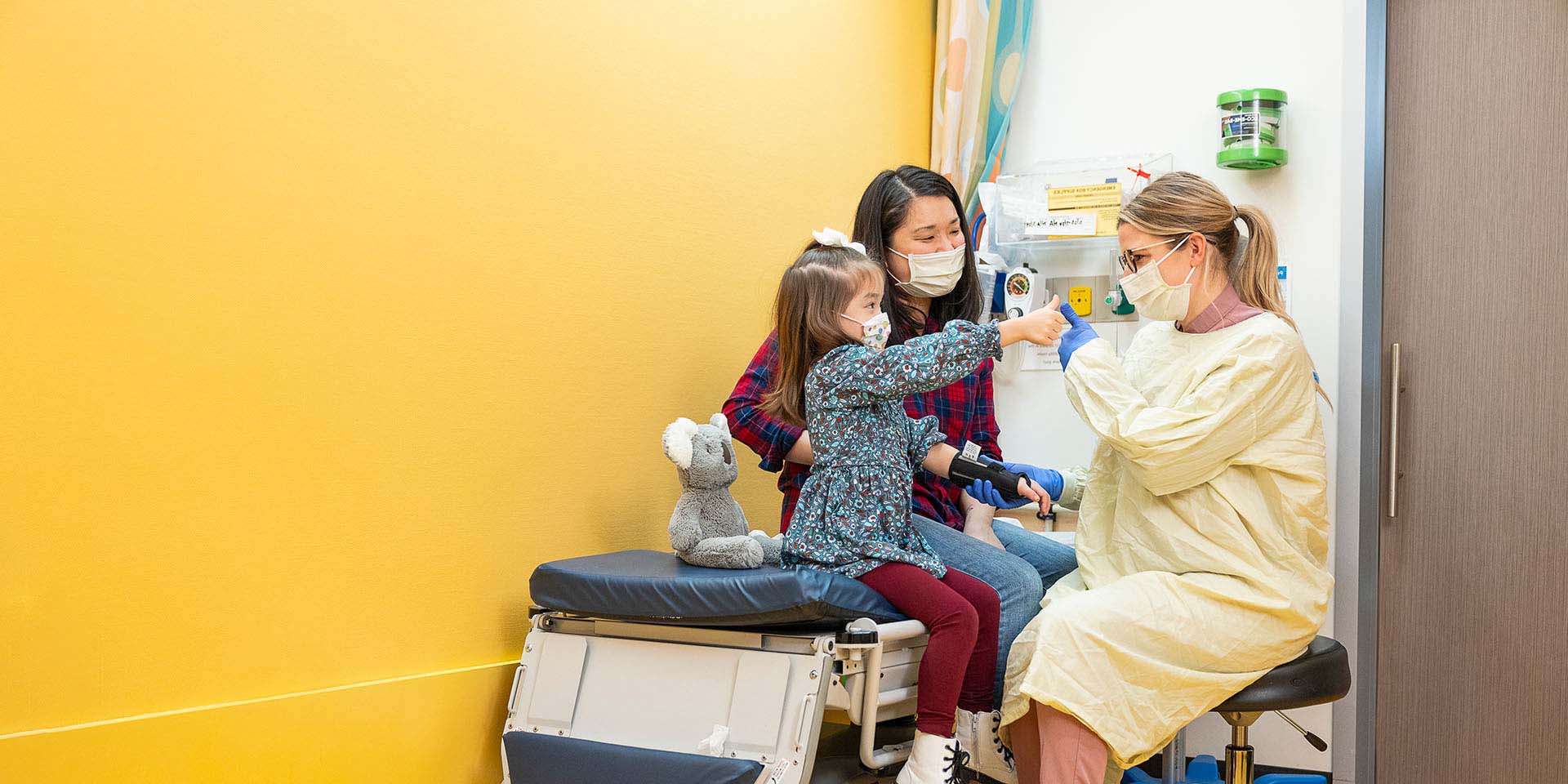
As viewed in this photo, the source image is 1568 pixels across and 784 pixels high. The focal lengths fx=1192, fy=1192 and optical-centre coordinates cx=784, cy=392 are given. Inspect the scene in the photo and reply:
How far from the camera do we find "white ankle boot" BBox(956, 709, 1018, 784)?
89.7 inches

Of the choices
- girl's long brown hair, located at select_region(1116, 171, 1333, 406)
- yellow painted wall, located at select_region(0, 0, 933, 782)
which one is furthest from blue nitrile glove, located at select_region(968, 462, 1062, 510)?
yellow painted wall, located at select_region(0, 0, 933, 782)

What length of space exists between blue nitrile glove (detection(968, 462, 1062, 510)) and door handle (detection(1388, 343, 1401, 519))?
1096 millimetres

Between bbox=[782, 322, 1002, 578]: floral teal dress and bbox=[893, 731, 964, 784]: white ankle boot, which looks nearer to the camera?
bbox=[893, 731, 964, 784]: white ankle boot

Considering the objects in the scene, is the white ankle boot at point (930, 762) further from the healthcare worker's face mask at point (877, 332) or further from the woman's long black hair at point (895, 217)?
the woman's long black hair at point (895, 217)

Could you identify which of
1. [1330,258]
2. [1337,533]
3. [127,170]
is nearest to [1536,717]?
[1337,533]

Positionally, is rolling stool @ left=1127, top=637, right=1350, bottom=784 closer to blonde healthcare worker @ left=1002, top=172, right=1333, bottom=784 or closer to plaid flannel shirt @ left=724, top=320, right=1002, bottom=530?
blonde healthcare worker @ left=1002, top=172, right=1333, bottom=784

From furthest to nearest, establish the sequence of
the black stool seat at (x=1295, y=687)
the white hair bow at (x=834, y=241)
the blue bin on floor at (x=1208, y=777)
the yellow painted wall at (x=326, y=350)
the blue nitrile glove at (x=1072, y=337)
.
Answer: the blue bin on floor at (x=1208, y=777)
the blue nitrile glove at (x=1072, y=337)
the white hair bow at (x=834, y=241)
the black stool seat at (x=1295, y=687)
the yellow painted wall at (x=326, y=350)

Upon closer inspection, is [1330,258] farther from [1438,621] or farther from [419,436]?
[419,436]

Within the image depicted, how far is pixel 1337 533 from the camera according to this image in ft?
11.1

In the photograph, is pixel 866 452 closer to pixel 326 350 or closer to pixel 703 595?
pixel 703 595

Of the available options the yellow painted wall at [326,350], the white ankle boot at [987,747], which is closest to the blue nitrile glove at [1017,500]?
the white ankle boot at [987,747]

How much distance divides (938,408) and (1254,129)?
1.34 meters

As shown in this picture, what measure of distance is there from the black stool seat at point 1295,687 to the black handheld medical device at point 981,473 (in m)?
0.59

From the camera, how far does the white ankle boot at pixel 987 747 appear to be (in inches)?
89.7
